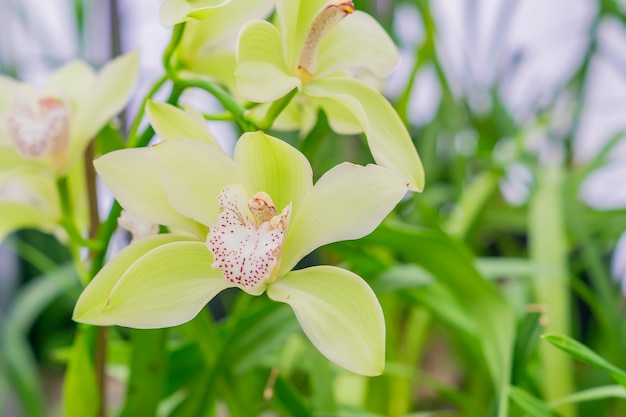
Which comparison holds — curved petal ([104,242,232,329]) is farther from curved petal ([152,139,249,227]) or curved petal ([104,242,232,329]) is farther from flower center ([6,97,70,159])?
flower center ([6,97,70,159])

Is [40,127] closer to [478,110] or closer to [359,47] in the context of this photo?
[359,47]

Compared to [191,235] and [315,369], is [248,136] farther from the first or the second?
[315,369]

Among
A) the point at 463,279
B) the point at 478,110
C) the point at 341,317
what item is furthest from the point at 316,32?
the point at 478,110

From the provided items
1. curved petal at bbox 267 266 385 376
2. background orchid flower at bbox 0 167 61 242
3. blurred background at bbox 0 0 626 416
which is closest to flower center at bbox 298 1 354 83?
curved petal at bbox 267 266 385 376

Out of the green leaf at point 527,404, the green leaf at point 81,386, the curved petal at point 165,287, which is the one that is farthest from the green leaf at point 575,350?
the green leaf at point 81,386

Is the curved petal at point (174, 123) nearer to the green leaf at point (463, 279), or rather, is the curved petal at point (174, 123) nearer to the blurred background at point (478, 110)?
the green leaf at point (463, 279)

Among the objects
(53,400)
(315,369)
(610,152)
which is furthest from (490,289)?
(53,400)
